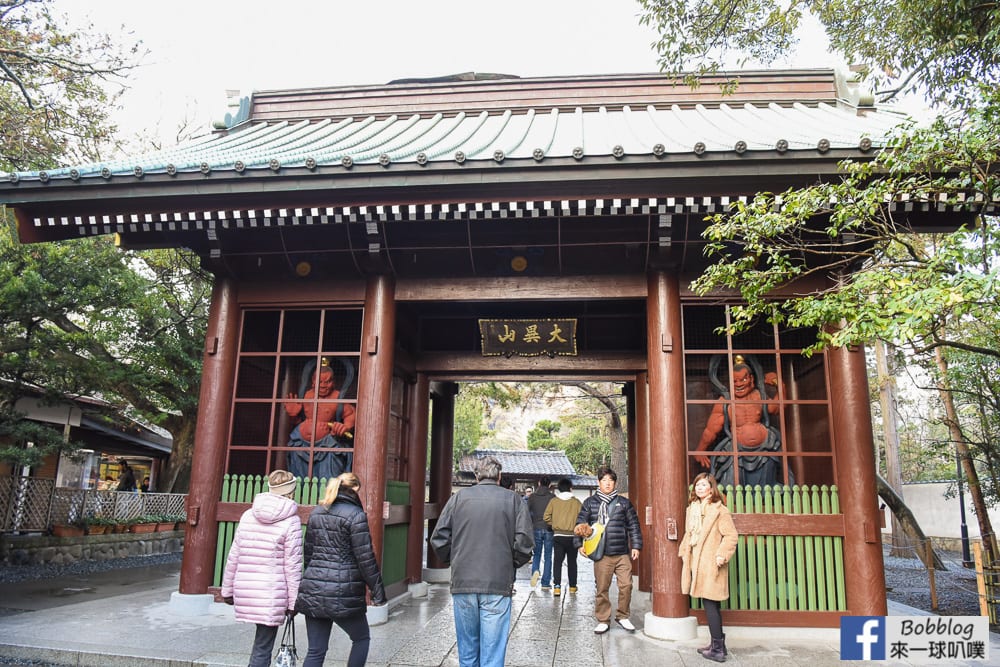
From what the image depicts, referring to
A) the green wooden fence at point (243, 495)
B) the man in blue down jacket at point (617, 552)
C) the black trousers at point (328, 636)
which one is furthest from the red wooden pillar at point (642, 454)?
the black trousers at point (328, 636)

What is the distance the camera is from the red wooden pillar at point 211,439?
7.14 metres

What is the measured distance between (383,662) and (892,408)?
19061 mm

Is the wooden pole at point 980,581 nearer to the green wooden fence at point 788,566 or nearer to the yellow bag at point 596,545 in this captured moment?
the green wooden fence at point 788,566

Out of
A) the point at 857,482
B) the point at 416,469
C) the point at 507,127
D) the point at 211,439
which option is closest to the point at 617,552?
the point at 857,482

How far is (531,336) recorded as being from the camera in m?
8.53

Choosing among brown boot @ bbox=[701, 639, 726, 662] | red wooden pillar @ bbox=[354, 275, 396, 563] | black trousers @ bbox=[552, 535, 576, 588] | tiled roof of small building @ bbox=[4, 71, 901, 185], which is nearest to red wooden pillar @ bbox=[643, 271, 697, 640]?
brown boot @ bbox=[701, 639, 726, 662]

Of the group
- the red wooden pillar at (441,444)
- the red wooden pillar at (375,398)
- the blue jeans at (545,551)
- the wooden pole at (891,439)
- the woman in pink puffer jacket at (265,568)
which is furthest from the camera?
the wooden pole at (891,439)

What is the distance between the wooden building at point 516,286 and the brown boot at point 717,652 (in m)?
0.61

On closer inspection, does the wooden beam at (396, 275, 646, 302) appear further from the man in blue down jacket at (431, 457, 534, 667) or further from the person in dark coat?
the person in dark coat

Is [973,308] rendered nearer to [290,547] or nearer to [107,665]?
[290,547]

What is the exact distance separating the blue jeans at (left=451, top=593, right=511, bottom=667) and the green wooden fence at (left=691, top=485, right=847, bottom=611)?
3252mm

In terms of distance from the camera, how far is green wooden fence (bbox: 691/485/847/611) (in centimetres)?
645

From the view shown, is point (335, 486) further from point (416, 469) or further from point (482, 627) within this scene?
point (416, 469)

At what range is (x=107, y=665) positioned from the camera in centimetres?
532
